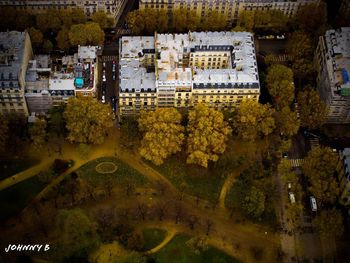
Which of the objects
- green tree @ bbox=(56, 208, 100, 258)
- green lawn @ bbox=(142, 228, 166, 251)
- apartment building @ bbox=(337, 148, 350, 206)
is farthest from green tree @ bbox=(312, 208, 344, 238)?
green tree @ bbox=(56, 208, 100, 258)

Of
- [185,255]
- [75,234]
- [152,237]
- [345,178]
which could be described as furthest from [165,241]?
[345,178]

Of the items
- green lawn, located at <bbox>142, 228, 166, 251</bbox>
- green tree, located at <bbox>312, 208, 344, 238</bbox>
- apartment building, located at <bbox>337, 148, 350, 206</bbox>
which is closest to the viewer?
green tree, located at <bbox>312, 208, 344, 238</bbox>

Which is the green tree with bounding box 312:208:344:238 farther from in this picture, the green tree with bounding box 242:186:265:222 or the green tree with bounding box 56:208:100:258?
the green tree with bounding box 56:208:100:258

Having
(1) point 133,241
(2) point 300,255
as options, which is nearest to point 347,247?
(2) point 300,255

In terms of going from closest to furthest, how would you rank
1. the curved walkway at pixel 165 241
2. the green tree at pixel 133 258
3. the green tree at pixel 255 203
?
1. the green tree at pixel 133 258
2. the curved walkway at pixel 165 241
3. the green tree at pixel 255 203

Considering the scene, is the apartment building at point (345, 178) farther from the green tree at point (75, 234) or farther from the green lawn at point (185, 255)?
the green tree at point (75, 234)

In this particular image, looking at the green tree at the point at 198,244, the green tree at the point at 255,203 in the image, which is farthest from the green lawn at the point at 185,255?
the green tree at the point at 255,203

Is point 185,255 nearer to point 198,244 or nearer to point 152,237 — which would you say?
point 198,244

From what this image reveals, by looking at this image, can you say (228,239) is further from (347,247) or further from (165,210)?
(347,247)
